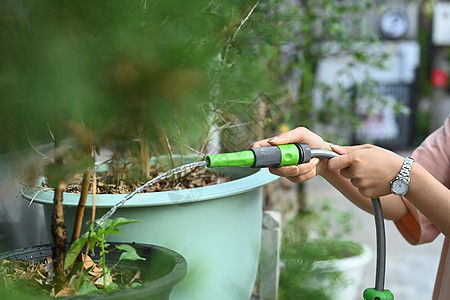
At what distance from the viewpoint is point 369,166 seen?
3.07 feet

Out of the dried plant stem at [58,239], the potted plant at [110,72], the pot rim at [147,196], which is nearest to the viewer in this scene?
the potted plant at [110,72]

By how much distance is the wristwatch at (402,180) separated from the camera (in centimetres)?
96

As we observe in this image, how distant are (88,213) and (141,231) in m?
0.10

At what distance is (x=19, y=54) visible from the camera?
367 millimetres

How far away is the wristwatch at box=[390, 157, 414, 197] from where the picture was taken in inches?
37.7

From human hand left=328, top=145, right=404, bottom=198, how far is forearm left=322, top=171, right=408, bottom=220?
169 millimetres

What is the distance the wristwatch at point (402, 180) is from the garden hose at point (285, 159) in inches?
2.2

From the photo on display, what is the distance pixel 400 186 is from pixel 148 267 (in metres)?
0.47

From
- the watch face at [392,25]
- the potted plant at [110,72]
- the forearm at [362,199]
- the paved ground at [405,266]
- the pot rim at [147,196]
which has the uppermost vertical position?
the watch face at [392,25]

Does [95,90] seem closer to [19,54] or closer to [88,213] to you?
[19,54]

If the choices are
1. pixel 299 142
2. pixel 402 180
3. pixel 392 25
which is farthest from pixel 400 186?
pixel 392 25

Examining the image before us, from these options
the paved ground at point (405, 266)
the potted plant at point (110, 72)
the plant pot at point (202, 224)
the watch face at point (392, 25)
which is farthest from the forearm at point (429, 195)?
the watch face at point (392, 25)

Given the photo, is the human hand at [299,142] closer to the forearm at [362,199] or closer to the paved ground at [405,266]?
the forearm at [362,199]

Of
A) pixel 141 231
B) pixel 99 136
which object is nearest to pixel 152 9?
pixel 99 136
